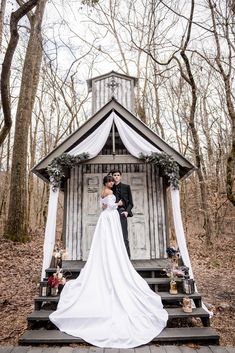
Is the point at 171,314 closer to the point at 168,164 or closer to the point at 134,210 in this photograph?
the point at 168,164

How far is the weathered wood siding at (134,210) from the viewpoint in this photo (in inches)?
277

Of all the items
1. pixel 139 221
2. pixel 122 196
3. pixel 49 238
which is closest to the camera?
pixel 49 238

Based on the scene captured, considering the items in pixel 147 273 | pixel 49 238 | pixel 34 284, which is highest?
pixel 49 238

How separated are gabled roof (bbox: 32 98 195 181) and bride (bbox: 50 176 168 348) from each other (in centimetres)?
206

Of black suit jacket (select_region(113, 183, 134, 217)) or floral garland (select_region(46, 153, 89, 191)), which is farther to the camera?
black suit jacket (select_region(113, 183, 134, 217))

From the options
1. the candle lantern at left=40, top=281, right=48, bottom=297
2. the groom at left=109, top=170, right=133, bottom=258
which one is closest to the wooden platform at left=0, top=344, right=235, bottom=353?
the candle lantern at left=40, top=281, right=48, bottom=297

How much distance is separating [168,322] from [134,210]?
10.2 ft

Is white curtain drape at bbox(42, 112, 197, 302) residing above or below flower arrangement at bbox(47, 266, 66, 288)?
above

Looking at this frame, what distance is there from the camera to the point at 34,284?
6.75 m

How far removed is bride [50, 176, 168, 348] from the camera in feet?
12.8

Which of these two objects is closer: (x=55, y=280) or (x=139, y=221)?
(x=55, y=280)

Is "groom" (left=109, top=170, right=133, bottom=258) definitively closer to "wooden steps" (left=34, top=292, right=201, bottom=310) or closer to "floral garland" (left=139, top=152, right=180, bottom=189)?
"floral garland" (left=139, top=152, right=180, bottom=189)

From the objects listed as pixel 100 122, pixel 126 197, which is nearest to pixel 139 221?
pixel 126 197

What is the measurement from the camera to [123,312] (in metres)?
4.20
